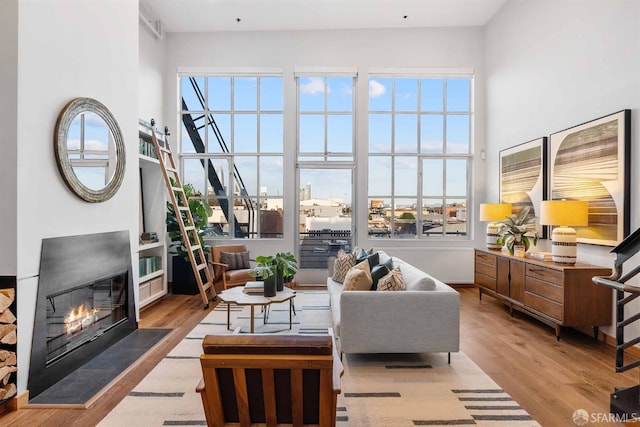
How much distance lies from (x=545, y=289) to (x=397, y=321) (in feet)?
6.32

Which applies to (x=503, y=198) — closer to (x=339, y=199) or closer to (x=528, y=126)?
(x=528, y=126)

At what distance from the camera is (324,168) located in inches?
251

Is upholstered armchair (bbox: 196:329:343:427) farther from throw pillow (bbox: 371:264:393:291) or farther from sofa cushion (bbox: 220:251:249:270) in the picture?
sofa cushion (bbox: 220:251:249:270)

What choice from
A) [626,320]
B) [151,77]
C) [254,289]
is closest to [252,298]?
[254,289]

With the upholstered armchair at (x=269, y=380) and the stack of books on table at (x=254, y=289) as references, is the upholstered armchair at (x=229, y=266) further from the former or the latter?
the upholstered armchair at (x=269, y=380)

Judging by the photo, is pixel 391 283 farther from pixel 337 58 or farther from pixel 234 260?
pixel 337 58

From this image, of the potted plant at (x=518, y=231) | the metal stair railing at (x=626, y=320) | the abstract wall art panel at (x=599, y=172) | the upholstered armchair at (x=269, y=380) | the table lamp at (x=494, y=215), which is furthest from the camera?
the table lamp at (x=494, y=215)

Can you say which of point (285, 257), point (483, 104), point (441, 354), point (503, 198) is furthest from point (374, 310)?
point (483, 104)

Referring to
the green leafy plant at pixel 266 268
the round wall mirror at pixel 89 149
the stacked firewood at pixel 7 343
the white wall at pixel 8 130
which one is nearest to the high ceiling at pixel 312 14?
the round wall mirror at pixel 89 149

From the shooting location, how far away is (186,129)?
254 inches

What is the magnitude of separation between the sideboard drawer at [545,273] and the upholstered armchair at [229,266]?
3.77 meters

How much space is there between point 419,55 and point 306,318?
Answer: 4.87m

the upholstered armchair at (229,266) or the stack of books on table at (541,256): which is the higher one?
the stack of books on table at (541,256)

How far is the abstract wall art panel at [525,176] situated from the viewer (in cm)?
460
